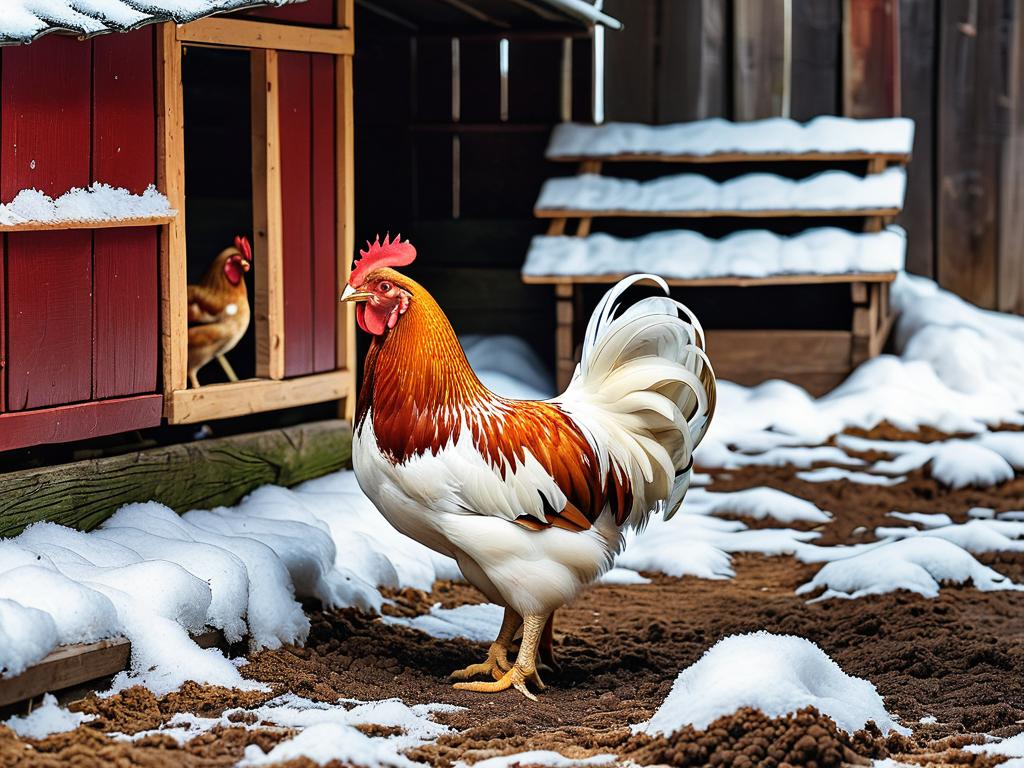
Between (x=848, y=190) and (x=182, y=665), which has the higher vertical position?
(x=848, y=190)

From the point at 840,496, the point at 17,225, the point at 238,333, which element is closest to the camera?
the point at 17,225

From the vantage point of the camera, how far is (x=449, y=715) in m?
4.82

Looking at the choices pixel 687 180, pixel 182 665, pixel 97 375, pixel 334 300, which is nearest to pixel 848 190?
pixel 687 180

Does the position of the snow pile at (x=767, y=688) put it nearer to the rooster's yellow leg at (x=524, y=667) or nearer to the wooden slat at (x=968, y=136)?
the rooster's yellow leg at (x=524, y=667)

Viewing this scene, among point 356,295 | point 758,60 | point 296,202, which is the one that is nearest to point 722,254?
point 758,60

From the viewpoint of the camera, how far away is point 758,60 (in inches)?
439

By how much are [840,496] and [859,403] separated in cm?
145

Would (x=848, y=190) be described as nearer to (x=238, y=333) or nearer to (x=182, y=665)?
(x=238, y=333)

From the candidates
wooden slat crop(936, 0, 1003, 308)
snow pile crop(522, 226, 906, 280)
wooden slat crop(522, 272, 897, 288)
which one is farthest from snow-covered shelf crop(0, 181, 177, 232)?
wooden slat crop(936, 0, 1003, 308)

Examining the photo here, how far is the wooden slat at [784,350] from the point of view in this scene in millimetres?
10109

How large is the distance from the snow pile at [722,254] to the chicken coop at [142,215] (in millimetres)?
2761

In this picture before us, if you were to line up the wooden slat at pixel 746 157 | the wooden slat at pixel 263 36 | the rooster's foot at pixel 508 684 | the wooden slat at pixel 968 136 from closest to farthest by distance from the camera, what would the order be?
the rooster's foot at pixel 508 684 → the wooden slat at pixel 263 36 → the wooden slat at pixel 746 157 → the wooden slat at pixel 968 136

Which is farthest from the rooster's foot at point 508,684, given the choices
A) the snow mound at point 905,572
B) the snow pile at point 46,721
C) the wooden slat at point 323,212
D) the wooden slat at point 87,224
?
the wooden slat at point 323,212

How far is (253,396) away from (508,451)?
1.98 m
